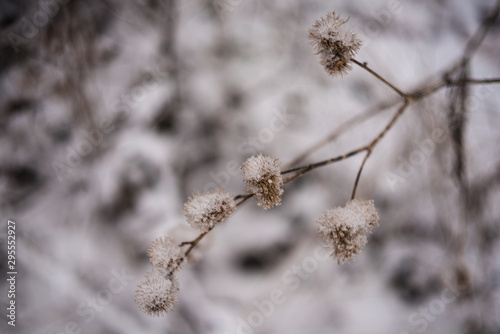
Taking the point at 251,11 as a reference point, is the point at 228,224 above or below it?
below

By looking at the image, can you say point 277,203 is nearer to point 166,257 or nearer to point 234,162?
point 166,257

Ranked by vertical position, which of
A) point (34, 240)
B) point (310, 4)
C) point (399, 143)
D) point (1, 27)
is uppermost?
point (310, 4)

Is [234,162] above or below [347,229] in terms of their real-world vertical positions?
above

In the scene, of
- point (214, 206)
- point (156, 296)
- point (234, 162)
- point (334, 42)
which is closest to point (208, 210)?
point (214, 206)

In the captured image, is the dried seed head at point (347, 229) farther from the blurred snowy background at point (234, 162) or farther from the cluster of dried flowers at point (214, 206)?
the blurred snowy background at point (234, 162)

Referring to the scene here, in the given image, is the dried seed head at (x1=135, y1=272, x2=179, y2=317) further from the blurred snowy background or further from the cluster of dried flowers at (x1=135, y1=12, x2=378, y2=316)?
the blurred snowy background

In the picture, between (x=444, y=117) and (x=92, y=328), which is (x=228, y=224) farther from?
(x=444, y=117)

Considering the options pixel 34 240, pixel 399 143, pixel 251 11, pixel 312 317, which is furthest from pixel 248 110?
pixel 34 240

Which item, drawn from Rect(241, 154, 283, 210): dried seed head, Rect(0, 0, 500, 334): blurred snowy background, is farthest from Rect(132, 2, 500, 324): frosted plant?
Rect(0, 0, 500, 334): blurred snowy background
